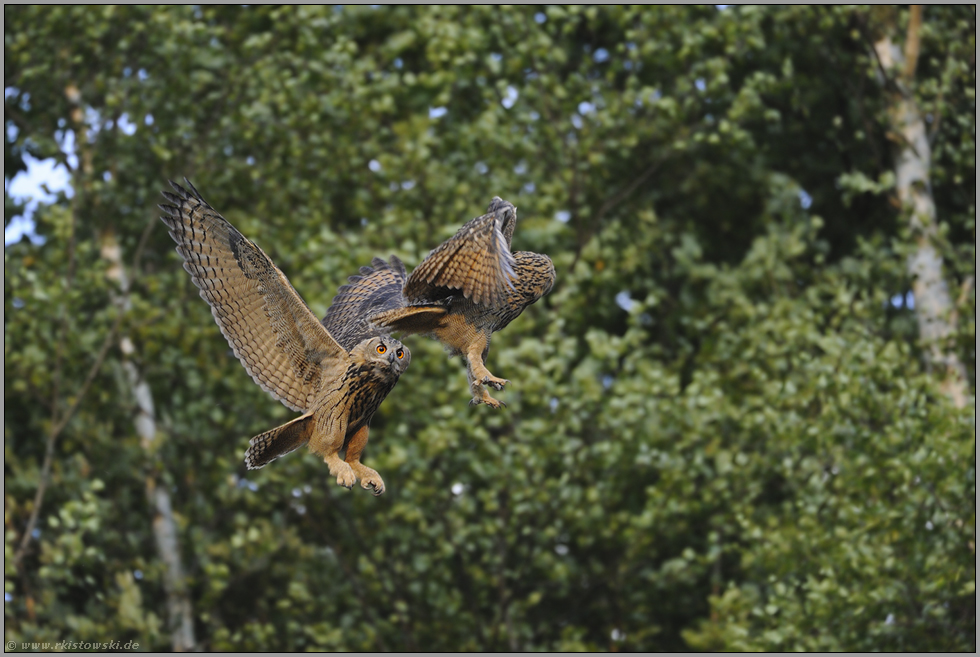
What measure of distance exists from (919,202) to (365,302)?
296 inches

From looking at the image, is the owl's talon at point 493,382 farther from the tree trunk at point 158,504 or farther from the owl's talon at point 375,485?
the tree trunk at point 158,504

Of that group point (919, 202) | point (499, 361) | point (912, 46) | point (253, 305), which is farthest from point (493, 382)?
point (912, 46)

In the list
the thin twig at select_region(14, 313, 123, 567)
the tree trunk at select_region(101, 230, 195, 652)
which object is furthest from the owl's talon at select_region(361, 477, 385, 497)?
the tree trunk at select_region(101, 230, 195, 652)

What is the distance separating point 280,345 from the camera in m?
3.95

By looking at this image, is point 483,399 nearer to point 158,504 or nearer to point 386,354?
point 386,354

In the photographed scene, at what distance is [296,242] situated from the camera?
10.2m

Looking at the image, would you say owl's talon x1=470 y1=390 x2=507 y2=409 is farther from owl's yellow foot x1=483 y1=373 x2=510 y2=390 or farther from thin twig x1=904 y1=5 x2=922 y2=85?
thin twig x1=904 y1=5 x2=922 y2=85

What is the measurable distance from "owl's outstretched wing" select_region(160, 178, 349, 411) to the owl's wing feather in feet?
0.55

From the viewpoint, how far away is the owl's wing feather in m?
4.13

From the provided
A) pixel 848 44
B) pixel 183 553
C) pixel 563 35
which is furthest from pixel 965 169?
pixel 183 553

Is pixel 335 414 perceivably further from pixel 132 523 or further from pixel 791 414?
pixel 132 523

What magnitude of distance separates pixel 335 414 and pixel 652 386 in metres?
6.04

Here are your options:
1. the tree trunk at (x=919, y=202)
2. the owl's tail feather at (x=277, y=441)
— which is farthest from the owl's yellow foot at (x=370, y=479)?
the tree trunk at (x=919, y=202)

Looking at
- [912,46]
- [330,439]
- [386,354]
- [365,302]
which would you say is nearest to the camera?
[386,354]
